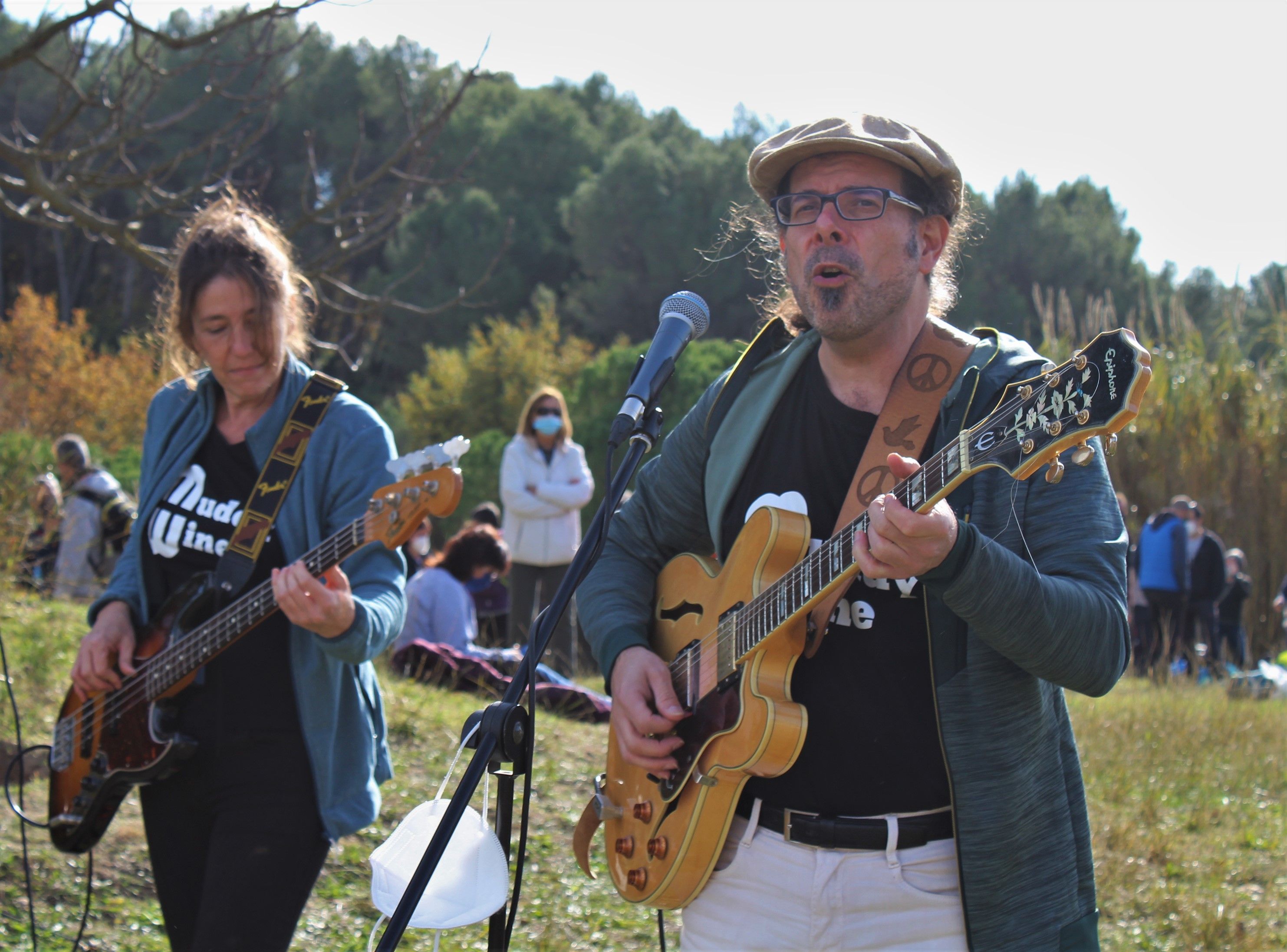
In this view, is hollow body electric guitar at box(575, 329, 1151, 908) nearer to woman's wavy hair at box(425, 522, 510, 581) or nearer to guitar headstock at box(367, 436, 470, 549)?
guitar headstock at box(367, 436, 470, 549)

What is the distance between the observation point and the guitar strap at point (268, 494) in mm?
2857

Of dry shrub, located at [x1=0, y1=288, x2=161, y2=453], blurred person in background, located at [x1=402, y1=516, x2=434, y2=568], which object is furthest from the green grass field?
dry shrub, located at [x1=0, y1=288, x2=161, y2=453]

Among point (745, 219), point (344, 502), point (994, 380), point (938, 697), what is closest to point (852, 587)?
point (938, 697)

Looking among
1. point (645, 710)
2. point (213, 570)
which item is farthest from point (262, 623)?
point (645, 710)

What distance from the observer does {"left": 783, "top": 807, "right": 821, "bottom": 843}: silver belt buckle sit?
214 cm

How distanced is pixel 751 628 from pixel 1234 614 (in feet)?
36.4

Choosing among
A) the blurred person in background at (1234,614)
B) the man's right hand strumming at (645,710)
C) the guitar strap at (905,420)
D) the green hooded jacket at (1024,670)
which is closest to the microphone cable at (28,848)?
the man's right hand strumming at (645,710)

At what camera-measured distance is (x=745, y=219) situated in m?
2.85

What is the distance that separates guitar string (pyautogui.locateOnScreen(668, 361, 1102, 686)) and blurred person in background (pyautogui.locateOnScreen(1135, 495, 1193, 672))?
9.91 m

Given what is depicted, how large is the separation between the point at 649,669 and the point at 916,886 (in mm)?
691

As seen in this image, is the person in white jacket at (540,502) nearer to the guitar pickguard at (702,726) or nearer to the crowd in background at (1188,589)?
the crowd in background at (1188,589)

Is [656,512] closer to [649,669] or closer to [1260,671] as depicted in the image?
[649,669]

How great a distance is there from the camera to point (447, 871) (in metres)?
1.90

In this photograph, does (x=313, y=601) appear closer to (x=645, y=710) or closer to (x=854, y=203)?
(x=645, y=710)
